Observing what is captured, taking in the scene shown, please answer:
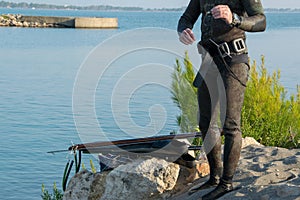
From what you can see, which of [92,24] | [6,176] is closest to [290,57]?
[6,176]

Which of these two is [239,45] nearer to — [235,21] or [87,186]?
[235,21]

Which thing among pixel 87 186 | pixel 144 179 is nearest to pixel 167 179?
pixel 144 179

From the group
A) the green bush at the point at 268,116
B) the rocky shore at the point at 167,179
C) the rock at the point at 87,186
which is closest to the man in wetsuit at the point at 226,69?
the rocky shore at the point at 167,179

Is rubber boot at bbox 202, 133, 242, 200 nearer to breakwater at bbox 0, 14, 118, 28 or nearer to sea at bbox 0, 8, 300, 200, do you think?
sea at bbox 0, 8, 300, 200

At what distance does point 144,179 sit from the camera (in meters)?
6.70

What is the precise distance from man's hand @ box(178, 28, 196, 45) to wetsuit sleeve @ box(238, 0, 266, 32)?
0.47 m

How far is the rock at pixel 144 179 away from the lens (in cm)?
669

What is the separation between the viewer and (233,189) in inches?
242

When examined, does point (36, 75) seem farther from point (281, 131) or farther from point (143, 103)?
point (281, 131)

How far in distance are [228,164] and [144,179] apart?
1078 mm

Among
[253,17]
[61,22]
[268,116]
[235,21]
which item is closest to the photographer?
[235,21]

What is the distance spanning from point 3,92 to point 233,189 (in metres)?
16.4

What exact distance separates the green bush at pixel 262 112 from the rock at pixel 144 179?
2658mm

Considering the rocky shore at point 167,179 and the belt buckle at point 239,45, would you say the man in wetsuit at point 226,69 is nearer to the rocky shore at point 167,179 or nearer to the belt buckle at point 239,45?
the belt buckle at point 239,45
